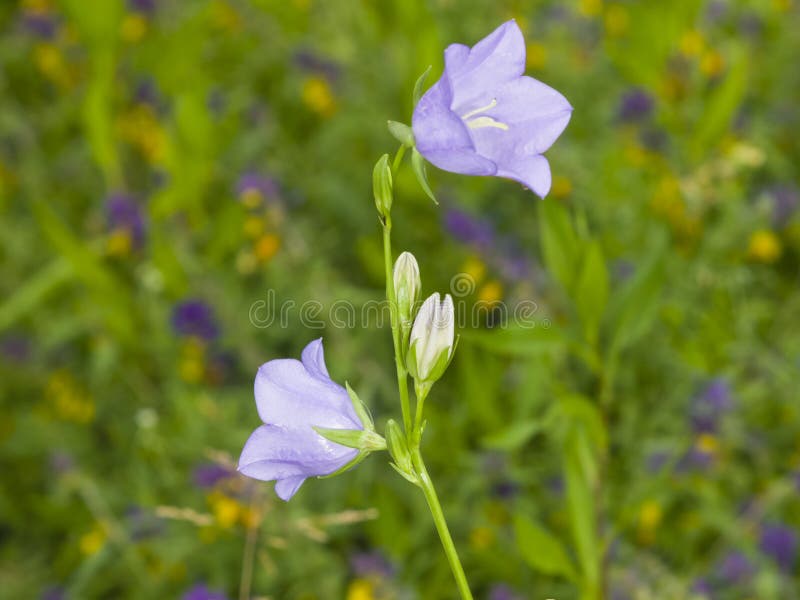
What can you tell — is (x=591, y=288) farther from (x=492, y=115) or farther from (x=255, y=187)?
(x=255, y=187)

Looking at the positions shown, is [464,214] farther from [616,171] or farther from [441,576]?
[441,576]

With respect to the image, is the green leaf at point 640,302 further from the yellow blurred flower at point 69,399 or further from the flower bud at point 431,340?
the yellow blurred flower at point 69,399

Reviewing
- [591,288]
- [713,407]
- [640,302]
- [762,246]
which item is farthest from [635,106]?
[591,288]

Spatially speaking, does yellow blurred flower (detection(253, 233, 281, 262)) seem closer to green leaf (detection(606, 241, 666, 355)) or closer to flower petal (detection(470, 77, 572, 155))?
green leaf (detection(606, 241, 666, 355))

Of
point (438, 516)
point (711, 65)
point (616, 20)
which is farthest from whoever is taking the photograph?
point (616, 20)

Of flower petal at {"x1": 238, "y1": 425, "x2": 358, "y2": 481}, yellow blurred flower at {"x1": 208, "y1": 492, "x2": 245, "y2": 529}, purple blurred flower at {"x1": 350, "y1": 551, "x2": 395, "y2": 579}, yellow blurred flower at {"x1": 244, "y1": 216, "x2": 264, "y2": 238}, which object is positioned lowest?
purple blurred flower at {"x1": 350, "y1": 551, "x2": 395, "y2": 579}

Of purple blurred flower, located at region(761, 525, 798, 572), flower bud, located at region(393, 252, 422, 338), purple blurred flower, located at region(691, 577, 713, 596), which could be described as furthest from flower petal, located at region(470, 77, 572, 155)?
purple blurred flower, located at region(761, 525, 798, 572)

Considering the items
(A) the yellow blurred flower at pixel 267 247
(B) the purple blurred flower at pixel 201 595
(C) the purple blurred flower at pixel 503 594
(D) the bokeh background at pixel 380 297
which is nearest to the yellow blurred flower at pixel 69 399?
(D) the bokeh background at pixel 380 297
